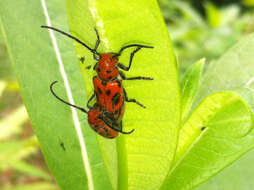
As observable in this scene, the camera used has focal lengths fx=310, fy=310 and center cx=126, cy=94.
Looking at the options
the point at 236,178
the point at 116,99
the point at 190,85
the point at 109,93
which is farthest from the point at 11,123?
the point at 190,85

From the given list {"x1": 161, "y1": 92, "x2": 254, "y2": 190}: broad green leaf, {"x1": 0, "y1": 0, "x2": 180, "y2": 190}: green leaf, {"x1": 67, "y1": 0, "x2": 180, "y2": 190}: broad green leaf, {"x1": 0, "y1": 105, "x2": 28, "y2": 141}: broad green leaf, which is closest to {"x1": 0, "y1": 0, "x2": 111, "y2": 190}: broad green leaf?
{"x1": 0, "y1": 0, "x2": 180, "y2": 190}: green leaf

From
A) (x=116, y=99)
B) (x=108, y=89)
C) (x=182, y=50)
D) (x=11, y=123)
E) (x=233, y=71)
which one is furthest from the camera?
(x=182, y=50)

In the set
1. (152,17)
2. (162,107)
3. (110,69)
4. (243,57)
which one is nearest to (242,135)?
(162,107)

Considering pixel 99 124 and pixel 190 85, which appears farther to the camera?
pixel 99 124

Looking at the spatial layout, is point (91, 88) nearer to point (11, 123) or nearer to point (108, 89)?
point (108, 89)

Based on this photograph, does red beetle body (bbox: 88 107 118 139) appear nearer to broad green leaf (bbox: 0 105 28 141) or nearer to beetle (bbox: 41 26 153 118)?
beetle (bbox: 41 26 153 118)

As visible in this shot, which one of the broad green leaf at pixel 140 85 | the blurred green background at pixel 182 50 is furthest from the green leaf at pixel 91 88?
the blurred green background at pixel 182 50

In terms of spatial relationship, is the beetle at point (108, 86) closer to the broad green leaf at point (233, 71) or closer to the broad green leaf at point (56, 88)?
the broad green leaf at point (56, 88)

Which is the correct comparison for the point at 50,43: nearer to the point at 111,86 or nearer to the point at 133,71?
the point at 111,86
